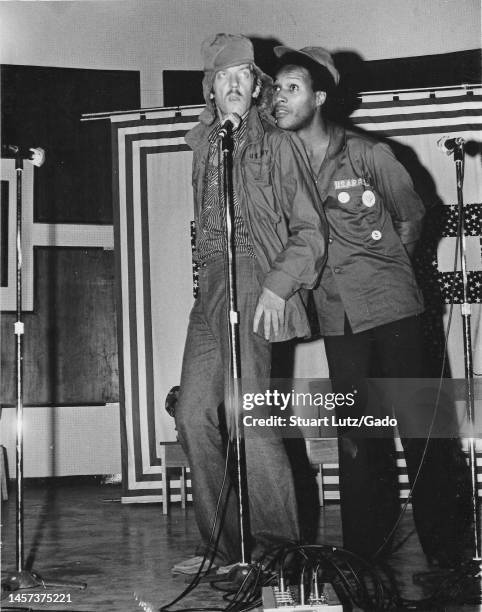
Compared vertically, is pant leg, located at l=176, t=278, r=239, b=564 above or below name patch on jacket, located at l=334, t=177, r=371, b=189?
below

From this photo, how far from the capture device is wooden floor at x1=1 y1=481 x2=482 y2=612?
184cm

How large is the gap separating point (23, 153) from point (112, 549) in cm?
142

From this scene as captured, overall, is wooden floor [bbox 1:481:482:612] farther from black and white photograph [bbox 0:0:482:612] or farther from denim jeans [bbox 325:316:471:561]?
denim jeans [bbox 325:316:471:561]

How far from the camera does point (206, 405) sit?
210cm

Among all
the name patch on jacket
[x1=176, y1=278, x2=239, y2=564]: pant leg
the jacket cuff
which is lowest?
[x1=176, y1=278, x2=239, y2=564]: pant leg

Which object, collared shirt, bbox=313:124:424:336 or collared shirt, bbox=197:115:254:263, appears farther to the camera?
collared shirt, bbox=313:124:424:336

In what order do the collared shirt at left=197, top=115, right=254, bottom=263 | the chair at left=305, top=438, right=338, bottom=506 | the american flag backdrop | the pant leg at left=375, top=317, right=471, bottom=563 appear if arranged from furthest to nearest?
the american flag backdrop < the chair at left=305, top=438, right=338, bottom=506 < the pant leg at left=375, top=317, right=471, bottom=563 < the collared shirt at left=197, top=115, right=254, bottom=263

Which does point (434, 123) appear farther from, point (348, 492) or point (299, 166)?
point (348, 492)

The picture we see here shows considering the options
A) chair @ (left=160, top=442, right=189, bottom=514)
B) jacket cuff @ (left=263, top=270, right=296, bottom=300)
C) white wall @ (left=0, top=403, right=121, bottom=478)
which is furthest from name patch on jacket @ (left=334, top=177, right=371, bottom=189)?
white wall @ (left=0, top=403, right=121, bottom=478)

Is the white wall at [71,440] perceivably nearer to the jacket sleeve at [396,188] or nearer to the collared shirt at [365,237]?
the collared shirt at [365,237]

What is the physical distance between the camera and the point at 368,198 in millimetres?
2434

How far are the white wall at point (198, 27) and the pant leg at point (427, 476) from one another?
1.87 m

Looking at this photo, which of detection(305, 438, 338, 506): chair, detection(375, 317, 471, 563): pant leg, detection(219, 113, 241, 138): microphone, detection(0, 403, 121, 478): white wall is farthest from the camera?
detection(0, 403, 121, 478): white wall

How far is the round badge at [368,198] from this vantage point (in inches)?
95.7
